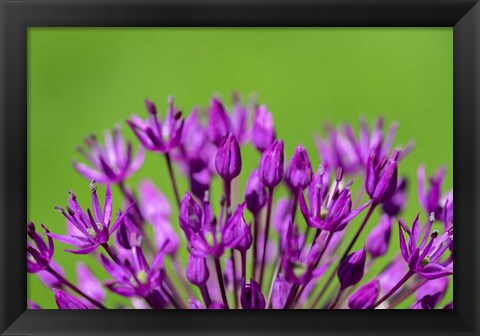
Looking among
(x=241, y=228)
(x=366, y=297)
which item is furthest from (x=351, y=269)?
(x=241, y=228)

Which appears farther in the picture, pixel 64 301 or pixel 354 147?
pixel 354 147

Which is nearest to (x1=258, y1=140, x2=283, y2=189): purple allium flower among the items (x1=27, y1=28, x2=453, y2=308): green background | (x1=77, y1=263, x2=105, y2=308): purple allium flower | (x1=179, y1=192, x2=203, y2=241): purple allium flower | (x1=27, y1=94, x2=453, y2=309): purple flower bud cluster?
(x1=27, y1=94, x2=453, y2=309): purple flower bud cluster

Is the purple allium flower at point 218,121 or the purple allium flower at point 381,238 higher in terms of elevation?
the purple allium flower at point 218,121

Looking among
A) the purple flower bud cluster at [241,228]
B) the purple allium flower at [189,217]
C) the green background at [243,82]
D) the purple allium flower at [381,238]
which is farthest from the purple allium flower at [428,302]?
the green background at [243,82]

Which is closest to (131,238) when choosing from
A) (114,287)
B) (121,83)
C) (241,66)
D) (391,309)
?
(114,287)

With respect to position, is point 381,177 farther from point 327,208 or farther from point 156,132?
point 156,132

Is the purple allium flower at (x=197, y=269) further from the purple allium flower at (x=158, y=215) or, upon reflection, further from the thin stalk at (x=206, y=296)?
the purple allium flower at (x=158, y=215)

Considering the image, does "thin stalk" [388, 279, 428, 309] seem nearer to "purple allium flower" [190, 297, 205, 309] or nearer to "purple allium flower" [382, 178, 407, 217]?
"purple allium flower" [382, 178, 407, 217]
